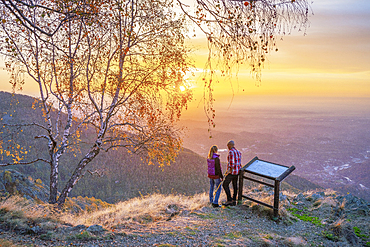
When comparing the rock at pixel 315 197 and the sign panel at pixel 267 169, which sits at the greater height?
the sign panel at pixel 267 169

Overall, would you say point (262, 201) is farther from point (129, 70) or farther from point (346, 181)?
point (346, 181)

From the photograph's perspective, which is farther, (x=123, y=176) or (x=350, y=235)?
(x=123, y=176)

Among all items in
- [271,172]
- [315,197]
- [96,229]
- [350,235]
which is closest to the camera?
[96,229]

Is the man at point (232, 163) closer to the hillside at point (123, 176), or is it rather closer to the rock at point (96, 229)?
the rock at point (96, 229)

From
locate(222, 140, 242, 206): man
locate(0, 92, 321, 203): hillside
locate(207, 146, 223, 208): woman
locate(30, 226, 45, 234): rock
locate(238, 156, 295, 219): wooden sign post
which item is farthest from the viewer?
locate(0, 92, 321, 203): hillside

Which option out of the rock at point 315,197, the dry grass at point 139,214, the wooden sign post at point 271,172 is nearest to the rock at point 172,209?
the dry grass at point 139,214

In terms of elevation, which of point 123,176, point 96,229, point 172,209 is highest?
point 96,229

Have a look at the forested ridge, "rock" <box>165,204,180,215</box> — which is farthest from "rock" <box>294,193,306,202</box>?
the forested ridge

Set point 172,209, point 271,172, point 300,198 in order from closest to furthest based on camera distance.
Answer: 1. point 271,172
2. point 172,209
3. point 300,198

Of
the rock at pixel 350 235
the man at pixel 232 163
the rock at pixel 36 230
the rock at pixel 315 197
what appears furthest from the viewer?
the rock at pixel 315 197

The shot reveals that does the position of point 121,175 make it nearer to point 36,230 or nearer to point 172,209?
point 172,209

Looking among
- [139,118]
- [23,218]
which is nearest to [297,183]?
[139,118]

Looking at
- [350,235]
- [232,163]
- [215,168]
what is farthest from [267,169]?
[350,235]

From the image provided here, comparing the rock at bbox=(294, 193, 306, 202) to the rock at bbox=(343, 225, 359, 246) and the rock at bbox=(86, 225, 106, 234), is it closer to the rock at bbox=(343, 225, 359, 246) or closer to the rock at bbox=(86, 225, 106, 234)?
the rock at bbox=(343, 225, 359, 246)
